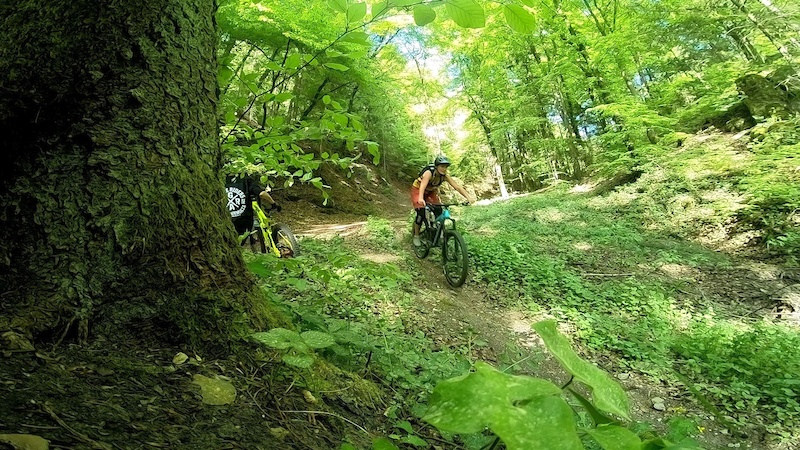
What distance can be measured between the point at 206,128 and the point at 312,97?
13.3 meters

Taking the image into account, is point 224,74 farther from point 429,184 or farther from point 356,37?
point 429,184

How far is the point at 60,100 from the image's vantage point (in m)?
Answer: 1.49

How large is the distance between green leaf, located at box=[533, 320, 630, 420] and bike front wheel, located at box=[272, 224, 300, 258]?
5039 mm

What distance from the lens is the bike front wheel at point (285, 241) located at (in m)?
5.66

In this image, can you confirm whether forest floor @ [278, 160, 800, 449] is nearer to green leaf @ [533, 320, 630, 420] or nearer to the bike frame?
the bike frame

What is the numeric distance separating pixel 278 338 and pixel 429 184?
5726mm

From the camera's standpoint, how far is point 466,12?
3.85 feet

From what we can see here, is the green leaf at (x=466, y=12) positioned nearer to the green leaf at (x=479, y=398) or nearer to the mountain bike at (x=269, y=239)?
the green leaf at (x=479, y=398)

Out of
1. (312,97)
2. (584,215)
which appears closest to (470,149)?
(312,97)

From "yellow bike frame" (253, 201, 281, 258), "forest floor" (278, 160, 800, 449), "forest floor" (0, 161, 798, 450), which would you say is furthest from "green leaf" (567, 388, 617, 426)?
"yellow bike frame" (253, 201, 281, 258)

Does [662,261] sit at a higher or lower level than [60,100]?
lower

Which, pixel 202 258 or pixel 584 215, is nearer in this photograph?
pixel 202 258

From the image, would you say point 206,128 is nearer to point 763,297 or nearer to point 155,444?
point 155,444

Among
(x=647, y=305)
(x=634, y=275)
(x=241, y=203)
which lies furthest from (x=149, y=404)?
(x=634, y=275)
